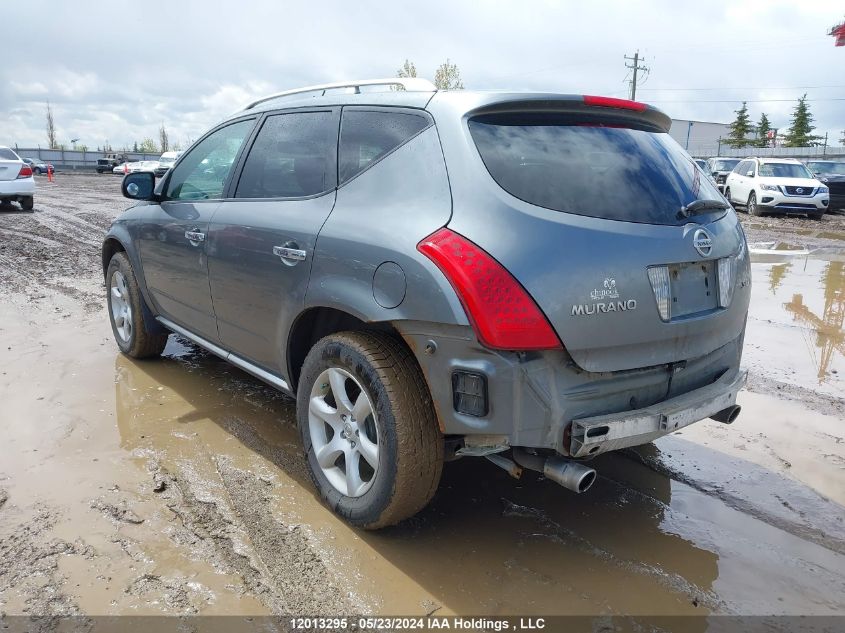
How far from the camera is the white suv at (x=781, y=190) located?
18.9m

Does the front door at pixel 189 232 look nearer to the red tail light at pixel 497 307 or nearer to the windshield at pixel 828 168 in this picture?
the red tail light at pixel 497 307

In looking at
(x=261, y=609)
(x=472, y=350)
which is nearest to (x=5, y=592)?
(x=261, y=609)

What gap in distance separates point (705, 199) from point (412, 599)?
6.91 ft

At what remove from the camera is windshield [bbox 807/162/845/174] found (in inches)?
904

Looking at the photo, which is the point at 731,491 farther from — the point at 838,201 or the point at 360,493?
the point at 838,201

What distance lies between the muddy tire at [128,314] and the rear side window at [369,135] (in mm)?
Answer: 2500

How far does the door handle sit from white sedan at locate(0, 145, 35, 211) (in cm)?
1541

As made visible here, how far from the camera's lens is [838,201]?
2167cm

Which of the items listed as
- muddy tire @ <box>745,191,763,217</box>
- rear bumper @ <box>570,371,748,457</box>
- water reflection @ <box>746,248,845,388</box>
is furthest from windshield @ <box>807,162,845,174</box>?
rear bumper @ <box>570,371,748,457</box>

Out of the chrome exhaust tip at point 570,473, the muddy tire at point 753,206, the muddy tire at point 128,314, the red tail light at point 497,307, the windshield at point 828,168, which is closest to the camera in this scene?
the red tail light at point 497,307

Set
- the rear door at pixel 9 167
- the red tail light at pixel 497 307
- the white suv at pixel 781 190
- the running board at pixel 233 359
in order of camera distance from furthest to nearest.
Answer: the white suv at pixel 781 190
the rear door at pixel 9 167
the running board at pixel 233 359
the red tail light at pixel 497 307

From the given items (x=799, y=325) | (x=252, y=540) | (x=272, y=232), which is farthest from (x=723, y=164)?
(x=252, y=540)

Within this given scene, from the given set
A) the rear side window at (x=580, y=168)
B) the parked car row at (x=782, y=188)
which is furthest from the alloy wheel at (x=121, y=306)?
the parked car row at (x=782, y=188)

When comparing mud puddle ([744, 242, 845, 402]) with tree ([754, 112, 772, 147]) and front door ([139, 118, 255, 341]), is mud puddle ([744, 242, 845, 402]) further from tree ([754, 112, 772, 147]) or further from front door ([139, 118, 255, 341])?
tree ([754, 112, 772, 147])
